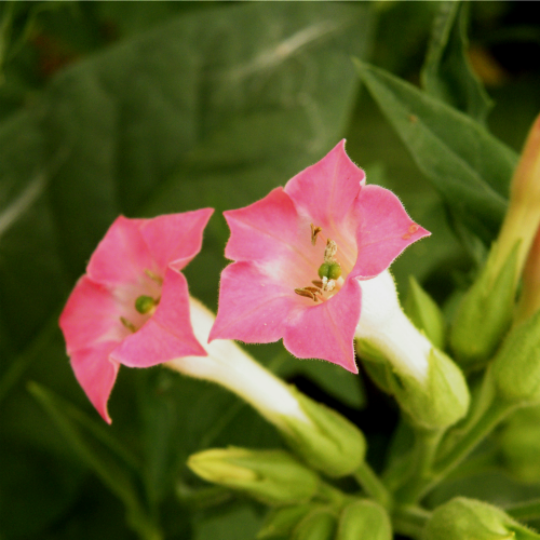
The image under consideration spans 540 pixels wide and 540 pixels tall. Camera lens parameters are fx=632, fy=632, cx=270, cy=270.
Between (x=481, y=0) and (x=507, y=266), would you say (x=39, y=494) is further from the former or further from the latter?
(x=481, y=0)

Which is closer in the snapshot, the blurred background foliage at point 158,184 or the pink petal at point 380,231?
the pink petal at point 380,231

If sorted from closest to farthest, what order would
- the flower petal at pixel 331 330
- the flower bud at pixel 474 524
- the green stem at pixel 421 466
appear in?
1. the flower petal at pixel 331 330
2. the flower bud at pixel 474 524
3. the green stem at pixel 421 466

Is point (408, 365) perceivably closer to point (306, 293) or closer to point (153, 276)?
point (306, 293)

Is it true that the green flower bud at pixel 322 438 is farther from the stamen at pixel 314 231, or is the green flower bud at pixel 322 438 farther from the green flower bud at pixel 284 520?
the stamen at pixel 314 231

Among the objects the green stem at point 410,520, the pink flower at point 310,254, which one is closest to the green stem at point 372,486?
the green stem at point 410,520

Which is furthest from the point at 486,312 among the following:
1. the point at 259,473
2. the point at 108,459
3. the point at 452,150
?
the point at 108,459

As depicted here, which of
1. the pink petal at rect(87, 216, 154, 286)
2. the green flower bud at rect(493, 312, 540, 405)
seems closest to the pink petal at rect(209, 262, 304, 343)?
the pink petal at rect(87, 216, 154, 286)

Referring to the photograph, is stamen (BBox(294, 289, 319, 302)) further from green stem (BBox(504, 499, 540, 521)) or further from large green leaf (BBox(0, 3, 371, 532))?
large green leaf (BBox(0, 3, 371, 532))

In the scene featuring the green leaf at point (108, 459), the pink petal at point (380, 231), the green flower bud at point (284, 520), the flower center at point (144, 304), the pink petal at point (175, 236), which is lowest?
the green leaf at point (108, 459)
